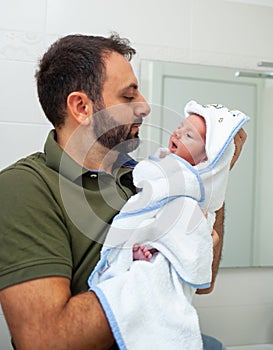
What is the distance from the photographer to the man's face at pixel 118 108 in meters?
1.00

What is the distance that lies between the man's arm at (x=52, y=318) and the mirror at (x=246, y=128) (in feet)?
2.93

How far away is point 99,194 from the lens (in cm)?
97

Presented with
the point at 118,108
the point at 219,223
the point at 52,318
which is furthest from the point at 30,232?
the point at 219,223

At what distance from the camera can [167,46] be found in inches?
61.1

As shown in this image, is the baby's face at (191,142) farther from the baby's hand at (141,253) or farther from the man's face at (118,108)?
the baby's hand at (141,253)

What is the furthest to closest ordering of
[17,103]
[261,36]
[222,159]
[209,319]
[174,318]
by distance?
[261,36]
[209,319]
[17,103]
[222,159]
[174,318]

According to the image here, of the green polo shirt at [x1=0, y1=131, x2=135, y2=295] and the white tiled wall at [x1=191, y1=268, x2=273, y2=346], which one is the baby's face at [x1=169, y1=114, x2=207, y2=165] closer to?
the green polo shirt at [x1=0, y1=131, x2=135, y2=295]

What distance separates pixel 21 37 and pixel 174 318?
1.09m

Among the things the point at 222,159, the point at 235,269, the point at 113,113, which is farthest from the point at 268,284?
the point at 113,113

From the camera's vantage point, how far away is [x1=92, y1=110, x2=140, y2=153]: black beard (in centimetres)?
101

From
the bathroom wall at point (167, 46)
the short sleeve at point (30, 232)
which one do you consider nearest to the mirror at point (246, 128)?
the bathroom wall at point (167, 46)

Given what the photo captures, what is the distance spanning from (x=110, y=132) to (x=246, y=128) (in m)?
0.80

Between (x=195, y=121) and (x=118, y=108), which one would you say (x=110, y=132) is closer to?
(x=118, y=108)

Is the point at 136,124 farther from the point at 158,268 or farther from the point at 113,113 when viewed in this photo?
the point at 158,268
